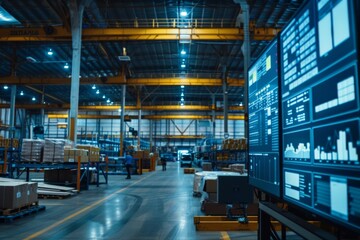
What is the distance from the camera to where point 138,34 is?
1691 centimetres

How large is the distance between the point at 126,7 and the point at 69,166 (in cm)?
1036

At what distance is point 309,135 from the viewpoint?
1958 mm

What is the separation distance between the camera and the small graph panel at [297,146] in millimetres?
2005

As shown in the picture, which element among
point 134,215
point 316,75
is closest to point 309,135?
point 316,75

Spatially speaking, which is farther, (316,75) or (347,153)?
(316,75)

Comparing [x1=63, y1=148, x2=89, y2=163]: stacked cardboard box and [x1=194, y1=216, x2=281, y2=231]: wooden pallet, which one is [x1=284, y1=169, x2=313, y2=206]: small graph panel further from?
[x1=63, y1=148, x2=89, y2=163]: stacked cardboard box

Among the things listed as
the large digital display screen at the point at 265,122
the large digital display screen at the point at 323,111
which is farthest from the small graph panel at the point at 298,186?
the large digital display screen at the point at 265,122

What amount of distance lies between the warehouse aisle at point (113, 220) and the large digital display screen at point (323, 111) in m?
4.13

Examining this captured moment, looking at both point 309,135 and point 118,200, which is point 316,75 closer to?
point 309,135

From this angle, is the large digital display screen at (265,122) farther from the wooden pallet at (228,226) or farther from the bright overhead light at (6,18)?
the bright overhead light at (6,18)

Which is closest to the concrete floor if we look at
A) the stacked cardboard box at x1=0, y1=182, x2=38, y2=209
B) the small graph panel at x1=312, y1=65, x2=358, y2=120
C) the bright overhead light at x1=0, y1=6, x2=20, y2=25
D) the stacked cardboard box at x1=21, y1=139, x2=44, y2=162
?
the stacked cardboard box at x1=0, y1=182, x2=38, y2=209

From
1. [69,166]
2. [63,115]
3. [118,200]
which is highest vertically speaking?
[63,115]

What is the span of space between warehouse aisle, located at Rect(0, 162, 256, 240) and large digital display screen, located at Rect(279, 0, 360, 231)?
13.5 ft

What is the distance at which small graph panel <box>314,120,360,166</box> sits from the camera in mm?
1450
